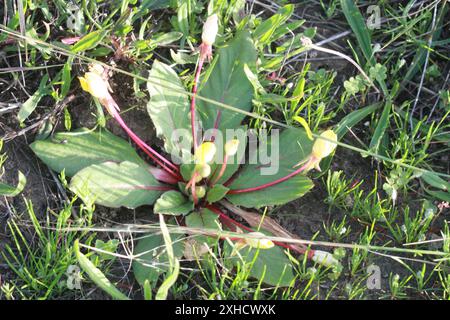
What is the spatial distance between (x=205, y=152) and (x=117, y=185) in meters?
0.28

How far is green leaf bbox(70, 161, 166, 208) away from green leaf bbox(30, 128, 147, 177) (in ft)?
0.17

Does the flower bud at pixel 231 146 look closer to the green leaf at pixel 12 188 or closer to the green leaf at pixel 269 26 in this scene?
the green leaf at pixel 269 26

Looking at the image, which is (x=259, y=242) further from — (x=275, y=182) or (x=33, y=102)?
(x=33, y=102)

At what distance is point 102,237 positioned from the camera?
5.47 ft

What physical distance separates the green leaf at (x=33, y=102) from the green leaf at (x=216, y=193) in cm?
54

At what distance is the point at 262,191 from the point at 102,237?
0.45 metres

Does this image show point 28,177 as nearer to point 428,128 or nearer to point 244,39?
point 244,39

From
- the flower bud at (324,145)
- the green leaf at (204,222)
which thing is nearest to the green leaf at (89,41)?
the green leaf at (204,222)

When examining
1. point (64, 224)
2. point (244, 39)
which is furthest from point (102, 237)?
point (244, 39)

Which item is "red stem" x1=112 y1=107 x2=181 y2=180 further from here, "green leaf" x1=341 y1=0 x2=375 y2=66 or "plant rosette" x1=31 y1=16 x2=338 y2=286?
"green leaf" x1=341 y1=0 x2=375 y2=66

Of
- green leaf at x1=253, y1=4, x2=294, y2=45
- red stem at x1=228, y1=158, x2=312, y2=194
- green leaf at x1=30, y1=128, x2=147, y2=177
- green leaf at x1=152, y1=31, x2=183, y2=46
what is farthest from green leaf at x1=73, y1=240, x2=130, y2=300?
green leaf at x1=253, y1=4, x2=294, y2=45

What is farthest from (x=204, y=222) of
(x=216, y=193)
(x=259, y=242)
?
(x=259, y=242)

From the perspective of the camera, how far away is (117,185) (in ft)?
5.41

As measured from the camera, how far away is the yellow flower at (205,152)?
1.51 metres
